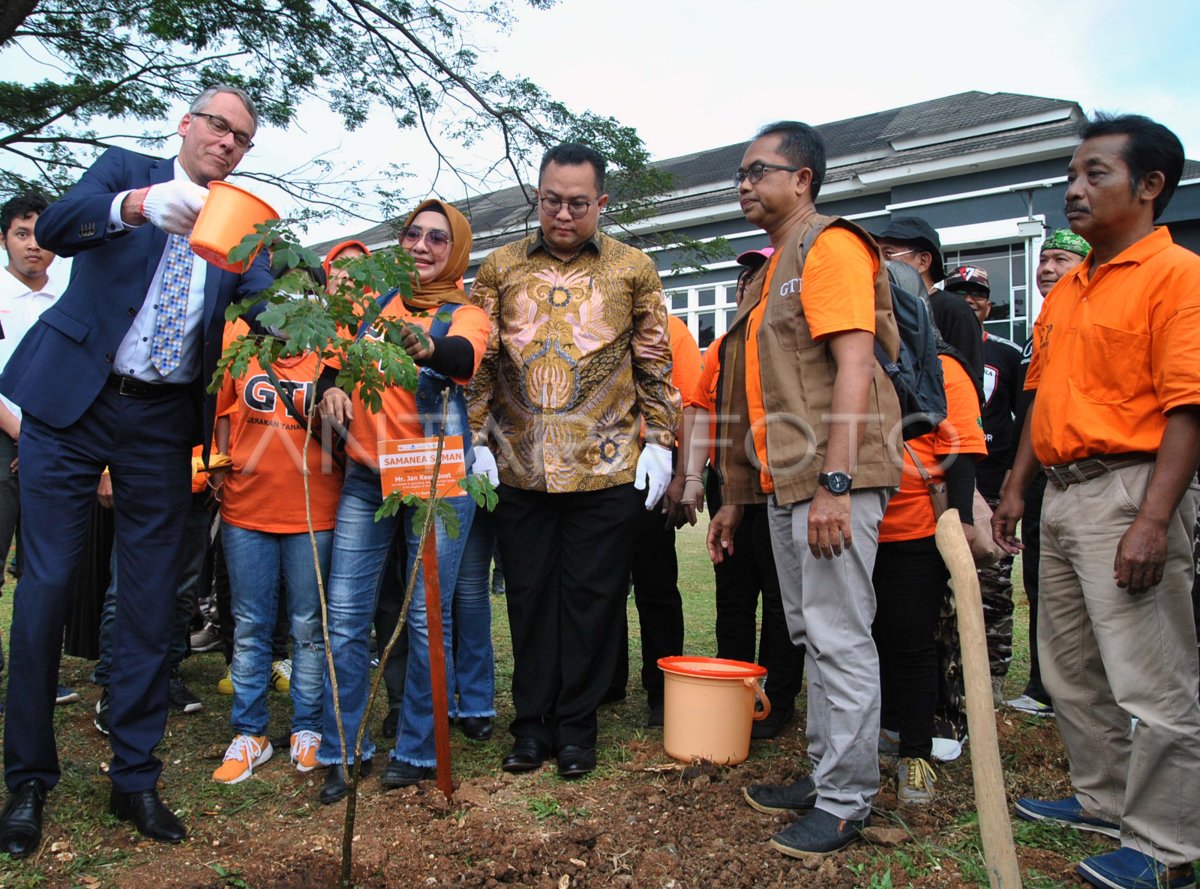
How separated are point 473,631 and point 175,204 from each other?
6.64 ft

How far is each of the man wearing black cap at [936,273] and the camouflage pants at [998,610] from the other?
3.01ft

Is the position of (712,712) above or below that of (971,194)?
below

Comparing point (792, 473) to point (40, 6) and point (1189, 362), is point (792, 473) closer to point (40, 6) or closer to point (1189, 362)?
point (1189, 362)

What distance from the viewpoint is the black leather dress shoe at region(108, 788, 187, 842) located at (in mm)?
2625

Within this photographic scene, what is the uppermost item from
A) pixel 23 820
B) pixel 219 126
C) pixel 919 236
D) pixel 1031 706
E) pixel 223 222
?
pixel 219 126

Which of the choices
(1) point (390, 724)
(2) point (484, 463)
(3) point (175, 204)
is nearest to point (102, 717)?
(1) point (390, 724)

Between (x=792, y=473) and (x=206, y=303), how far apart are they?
1920 mm

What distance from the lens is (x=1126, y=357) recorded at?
2.46 meters

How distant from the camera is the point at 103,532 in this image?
419 centimetres

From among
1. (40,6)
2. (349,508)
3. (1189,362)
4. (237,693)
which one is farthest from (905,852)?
(40,6)

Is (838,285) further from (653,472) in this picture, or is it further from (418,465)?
(418,465)

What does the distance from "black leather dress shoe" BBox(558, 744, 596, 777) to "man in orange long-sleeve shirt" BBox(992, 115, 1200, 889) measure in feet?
4.68

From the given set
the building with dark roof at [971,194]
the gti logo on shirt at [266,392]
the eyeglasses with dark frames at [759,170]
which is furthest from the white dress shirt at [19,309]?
the building with dark roof at [971,194]

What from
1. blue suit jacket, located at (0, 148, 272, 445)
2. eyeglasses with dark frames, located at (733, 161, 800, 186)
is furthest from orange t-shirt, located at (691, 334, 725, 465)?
blue suit jacket, located at (0, 148, 272, 445)
